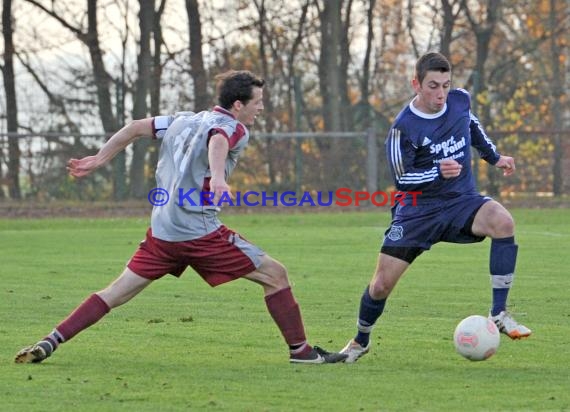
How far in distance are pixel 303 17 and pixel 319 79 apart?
5.75 feet

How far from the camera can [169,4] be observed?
1385 inches

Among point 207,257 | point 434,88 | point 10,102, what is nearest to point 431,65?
point 434,88

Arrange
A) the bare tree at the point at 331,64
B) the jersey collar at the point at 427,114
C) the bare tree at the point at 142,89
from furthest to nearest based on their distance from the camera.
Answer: the bare tree at the point at 331,64 → the bare tree at the point at 142,89 → the jersey collar at the point at 427,114

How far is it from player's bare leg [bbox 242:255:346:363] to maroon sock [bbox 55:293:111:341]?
876mm

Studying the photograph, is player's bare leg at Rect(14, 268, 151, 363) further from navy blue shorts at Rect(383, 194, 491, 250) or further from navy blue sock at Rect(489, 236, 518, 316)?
navy blue sock at Rect(489, 236, 518, 316)

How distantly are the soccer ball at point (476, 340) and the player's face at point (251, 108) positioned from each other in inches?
67.3

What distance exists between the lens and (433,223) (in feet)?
27.0

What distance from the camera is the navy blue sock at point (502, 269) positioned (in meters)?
8.13

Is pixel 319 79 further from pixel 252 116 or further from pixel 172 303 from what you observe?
pixel 252 116

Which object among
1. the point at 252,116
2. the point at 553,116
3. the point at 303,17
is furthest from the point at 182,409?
the point at 303,17

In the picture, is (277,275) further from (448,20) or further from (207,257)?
(448,20)

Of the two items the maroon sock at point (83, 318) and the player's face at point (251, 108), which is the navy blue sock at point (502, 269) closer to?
the player's face at point (251, 108)

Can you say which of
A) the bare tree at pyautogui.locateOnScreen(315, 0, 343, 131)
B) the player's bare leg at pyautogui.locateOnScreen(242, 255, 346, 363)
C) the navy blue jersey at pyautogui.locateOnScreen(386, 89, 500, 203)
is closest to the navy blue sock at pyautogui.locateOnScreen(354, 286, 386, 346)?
the player's bare leg at pyautogui.locateOnScreen(242, 255, 346, 363)

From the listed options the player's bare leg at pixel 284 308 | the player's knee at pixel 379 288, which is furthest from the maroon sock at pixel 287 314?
the player's knee at pixel 379 288
